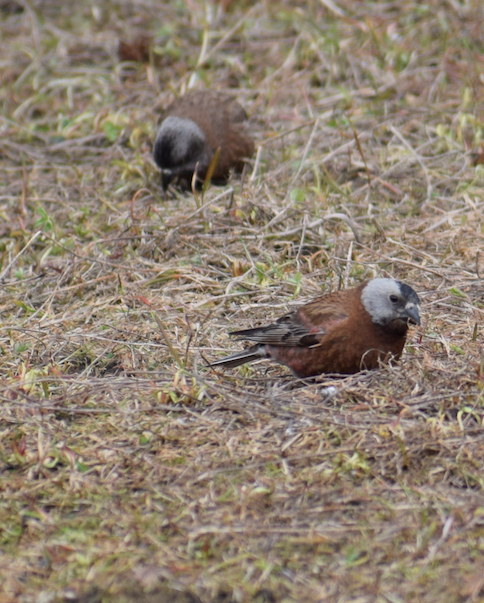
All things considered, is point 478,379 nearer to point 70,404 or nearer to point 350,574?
point 350,574

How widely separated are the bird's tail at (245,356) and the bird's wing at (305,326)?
0.16 feet

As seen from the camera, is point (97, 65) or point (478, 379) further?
point (97, 65)

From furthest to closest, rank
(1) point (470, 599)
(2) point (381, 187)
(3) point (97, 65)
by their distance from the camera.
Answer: (3) point (97, 65) → (2) point (381, 187) → (1) point (470, 599)

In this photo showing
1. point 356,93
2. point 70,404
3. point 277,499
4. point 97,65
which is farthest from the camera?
point 97,65

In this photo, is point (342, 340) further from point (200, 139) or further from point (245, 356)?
point (200, 139)

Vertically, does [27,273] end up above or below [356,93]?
below

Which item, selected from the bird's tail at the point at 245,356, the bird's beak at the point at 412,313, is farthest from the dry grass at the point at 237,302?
the bird's beak at the point at 412,313

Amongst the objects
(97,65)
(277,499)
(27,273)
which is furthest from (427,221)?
(97,65)

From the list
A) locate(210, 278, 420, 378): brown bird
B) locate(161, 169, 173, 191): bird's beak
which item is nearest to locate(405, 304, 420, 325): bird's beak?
locate(210, 278, 420, 378): brown bird

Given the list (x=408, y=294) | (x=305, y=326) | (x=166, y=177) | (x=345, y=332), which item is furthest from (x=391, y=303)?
(x=166, y=177)

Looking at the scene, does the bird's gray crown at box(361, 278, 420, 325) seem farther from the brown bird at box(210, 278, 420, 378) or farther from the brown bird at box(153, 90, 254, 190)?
the brown bird at box(153, 90, 254, 190)

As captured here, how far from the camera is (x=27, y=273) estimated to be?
19.2 feet

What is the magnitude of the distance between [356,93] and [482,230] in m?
Result: 2.60

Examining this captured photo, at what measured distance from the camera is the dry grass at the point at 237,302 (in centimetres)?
293
